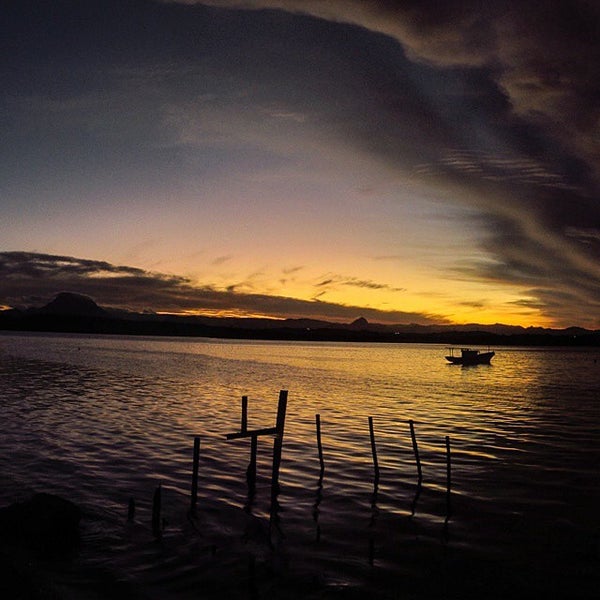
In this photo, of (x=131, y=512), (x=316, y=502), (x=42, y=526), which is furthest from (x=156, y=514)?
(x=316, y=502)

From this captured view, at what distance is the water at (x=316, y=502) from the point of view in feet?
51.1

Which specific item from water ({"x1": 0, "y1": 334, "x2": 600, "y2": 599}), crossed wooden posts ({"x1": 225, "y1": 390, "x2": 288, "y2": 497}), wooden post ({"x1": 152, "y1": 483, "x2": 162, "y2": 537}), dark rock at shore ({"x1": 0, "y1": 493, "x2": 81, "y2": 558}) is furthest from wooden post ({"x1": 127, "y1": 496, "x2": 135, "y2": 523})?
crossed wooden posts ({"x1": 225, "y1": 390, "x2": 288, "y2": 497})

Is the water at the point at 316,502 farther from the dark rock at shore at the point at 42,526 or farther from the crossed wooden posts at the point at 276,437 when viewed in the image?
the crossed wooden posts at the point at 276,437

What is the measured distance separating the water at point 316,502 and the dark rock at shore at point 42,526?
57 centimetres

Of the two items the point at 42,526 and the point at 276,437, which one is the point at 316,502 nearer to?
the point at 276,437

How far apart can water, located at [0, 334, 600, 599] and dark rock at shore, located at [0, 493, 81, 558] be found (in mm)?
565

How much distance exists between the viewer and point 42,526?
17.1 meters

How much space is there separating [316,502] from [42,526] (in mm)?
9731

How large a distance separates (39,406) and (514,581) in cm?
4124

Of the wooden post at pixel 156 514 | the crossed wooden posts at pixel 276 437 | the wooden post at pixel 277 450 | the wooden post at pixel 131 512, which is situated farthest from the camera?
the crossed wooden posts at pixel 276 437

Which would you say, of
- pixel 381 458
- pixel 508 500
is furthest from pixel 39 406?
pixel 508 500

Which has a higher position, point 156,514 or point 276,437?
point 276,437

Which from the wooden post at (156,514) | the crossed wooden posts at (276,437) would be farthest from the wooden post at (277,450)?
the wooden post at (156,514)

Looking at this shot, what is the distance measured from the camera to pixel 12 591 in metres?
12.5
